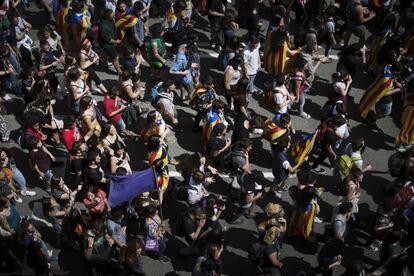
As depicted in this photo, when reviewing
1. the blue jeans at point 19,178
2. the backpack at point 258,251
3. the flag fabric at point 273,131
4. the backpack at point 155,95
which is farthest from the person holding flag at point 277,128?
the blue jeans at point 19,178

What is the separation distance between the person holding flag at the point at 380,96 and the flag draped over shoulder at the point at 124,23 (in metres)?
5.41

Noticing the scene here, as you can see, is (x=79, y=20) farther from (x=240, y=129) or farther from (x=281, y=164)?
(x=281, y=164)

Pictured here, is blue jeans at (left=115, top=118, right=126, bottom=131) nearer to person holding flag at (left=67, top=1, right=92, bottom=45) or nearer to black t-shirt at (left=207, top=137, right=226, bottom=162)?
black t-shirt at (left=207, top=137, right=226, bottom=162)

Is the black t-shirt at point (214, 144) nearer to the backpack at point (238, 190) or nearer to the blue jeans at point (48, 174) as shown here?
the backpack at point (238, 190)

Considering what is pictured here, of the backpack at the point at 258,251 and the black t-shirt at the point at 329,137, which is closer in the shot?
the backpack at the point at 258,251

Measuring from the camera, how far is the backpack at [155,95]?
43.4 ft

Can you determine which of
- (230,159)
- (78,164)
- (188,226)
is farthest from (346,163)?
(78,164)

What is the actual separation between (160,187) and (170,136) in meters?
2.45

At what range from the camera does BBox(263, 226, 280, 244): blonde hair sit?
1026cm

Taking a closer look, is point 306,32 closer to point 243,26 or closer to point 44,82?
point 243,26

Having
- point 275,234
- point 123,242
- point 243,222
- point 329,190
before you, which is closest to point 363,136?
point 329,190

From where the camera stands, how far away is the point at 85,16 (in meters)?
14.4

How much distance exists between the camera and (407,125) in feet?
43.7

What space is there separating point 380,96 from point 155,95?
4847 mm
